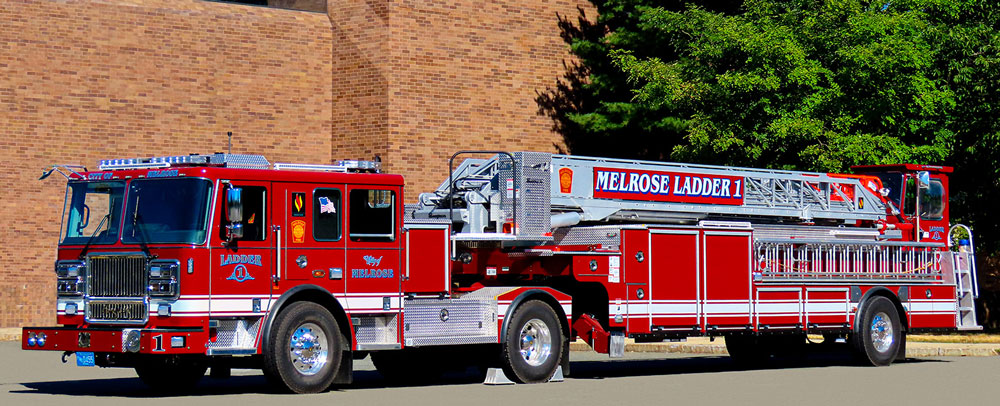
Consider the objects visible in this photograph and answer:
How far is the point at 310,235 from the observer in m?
16.1

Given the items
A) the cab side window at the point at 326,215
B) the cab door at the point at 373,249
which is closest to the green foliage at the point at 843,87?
the cab door at the point at 373,249

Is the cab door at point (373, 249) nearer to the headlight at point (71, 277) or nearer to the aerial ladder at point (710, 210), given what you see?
the aerial ladder at point (710, 210)

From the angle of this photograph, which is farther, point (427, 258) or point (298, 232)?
point (427, 258)

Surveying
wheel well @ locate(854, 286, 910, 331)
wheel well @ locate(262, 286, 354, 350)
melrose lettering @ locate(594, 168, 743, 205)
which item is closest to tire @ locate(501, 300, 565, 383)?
melrose lettering @ locate(594, 168, 743, 205)

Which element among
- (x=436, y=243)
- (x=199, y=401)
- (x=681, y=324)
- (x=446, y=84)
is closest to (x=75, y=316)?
(x=199, y=401)

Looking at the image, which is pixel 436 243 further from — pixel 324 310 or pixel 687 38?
pixel 687 38

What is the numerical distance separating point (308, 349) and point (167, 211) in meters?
2.05

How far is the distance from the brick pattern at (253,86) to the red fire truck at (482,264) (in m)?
13.0

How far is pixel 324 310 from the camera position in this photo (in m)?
16.0

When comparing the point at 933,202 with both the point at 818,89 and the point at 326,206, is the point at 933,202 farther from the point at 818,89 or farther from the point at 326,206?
the point at 326,206

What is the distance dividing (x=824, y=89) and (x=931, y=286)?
6.60 meters

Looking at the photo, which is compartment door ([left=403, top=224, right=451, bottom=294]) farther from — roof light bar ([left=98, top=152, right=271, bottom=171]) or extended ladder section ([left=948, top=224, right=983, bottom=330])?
extended ladder section ([left=948, top=224, right=983, bottom=330])

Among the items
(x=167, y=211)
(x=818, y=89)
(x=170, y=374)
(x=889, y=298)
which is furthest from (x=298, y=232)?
(x=818, y=89)

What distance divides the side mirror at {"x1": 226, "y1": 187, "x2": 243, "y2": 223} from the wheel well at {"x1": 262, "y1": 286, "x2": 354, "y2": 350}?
0.96 m
